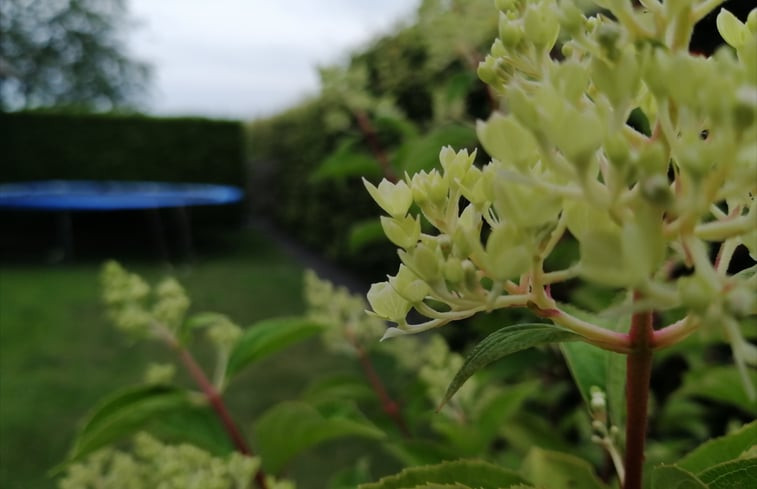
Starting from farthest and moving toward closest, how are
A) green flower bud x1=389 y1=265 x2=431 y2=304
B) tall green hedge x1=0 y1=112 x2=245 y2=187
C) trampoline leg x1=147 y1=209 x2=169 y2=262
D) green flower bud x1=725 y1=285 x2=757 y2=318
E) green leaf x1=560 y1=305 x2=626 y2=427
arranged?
1. tall green hedge x1=0 y1=112 x2=245 y2=187
2. trampoline leg x1=147 y1=209 x2=169 y2=262
3. green leaf x1=560 y1=305 x2=626 y2=427
4. green flower bud x1=389 y1=265 x2=431 y2=304
5. green flower bud x1=725 y1=285 x2=757 y2=318

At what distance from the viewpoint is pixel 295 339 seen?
117 cm

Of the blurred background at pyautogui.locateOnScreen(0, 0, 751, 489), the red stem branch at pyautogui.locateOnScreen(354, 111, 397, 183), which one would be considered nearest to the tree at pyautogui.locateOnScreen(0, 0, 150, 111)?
the blurred background at pyautogui.locateOnScreen(0, 0, 751, 489)

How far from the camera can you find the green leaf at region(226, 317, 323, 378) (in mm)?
1077

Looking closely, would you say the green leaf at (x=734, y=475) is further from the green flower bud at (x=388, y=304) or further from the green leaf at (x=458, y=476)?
the green flower bud at (x=388, y=304)

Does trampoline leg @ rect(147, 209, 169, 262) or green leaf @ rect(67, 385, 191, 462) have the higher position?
trampoline leg @ rect(147, 209, 169, 262)

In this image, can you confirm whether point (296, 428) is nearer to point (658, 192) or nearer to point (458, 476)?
point (458, 476)

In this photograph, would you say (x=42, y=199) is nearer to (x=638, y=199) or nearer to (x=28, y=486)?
(x=28, y=486)

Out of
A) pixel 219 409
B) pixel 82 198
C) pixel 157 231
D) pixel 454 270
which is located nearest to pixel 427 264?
pixel 454 270

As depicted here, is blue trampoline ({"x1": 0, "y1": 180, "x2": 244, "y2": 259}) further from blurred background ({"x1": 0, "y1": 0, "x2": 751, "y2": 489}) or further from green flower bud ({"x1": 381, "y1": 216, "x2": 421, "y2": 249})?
green flower bud ({"x1": 381, "y1": 216, "x2": 421, "y2": 249})

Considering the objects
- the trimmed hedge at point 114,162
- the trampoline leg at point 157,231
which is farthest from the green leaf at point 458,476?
the trimmed hedge at point 114,162

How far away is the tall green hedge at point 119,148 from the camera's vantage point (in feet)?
32.3

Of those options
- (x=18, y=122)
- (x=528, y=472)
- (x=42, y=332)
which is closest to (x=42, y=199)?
(x=18, y=122)

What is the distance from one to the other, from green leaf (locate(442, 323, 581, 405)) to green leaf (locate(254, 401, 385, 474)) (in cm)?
47

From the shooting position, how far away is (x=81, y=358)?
4.60 meters
